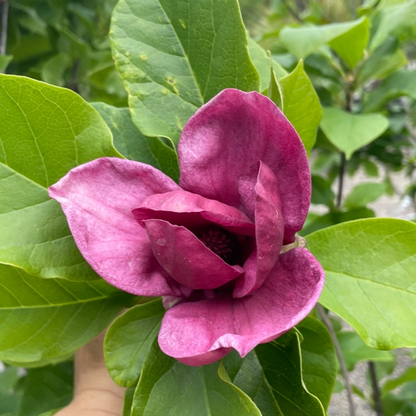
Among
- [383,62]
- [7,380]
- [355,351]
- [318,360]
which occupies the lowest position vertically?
[7,380]

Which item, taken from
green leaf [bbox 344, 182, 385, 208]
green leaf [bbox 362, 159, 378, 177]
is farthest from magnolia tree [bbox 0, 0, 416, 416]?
green leaf [bbox 362, 159, 378, 177]

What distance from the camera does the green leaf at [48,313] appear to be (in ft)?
1.74

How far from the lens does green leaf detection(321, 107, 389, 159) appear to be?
0.82 metres

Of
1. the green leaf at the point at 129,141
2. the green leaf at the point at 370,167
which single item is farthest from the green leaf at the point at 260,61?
the green leaf at the point at 370,167

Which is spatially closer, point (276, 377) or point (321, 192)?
point (276, 377)

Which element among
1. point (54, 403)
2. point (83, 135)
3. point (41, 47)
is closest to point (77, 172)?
point (83, 135)

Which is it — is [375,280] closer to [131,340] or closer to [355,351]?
[131,340]

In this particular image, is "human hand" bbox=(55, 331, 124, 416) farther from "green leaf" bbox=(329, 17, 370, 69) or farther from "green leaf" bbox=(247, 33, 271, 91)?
"green leaf" bbox=(329, 17, 370, 69)

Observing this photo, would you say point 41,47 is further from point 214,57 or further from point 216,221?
point 216,221

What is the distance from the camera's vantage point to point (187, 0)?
0.48 m

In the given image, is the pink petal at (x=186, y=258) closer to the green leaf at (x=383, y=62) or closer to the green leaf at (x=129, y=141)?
the green leaf at (x=129, y=141)

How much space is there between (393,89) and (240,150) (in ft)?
2.50

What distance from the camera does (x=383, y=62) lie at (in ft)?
3.51

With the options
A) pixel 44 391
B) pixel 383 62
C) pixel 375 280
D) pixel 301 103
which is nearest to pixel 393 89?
pixel 383 62
